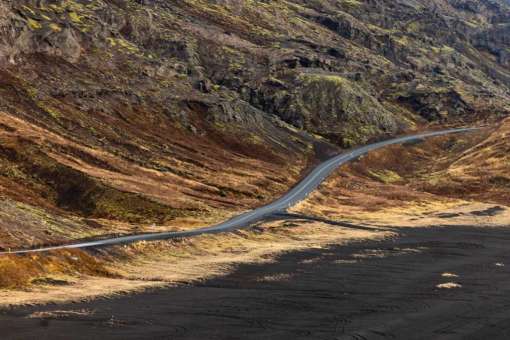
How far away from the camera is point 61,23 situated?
487ft

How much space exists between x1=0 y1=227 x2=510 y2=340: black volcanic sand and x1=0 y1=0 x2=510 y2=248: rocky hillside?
20.8 metres

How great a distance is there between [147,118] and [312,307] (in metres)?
95.3

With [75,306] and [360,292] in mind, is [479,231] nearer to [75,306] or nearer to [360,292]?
[360,292]

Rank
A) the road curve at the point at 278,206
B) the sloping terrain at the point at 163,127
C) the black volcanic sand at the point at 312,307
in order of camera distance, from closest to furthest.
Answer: the black volcanic sand at the point at 312,307, the road curve at the point at 278,206, the sloping terrain at the point at 163,127

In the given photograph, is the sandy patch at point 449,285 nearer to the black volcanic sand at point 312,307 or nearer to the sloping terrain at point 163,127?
the black volcanic sand at point 312,307

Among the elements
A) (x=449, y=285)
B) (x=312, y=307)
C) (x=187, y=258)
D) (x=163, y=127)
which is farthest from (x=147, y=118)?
(x=312, y=307)

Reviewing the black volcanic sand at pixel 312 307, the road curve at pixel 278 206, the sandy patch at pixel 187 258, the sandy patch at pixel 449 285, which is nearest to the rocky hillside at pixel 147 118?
the road curve at pixel 278 206

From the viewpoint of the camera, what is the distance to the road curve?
2442 inches

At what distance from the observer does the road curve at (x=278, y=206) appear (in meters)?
62.0

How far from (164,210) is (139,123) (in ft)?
158

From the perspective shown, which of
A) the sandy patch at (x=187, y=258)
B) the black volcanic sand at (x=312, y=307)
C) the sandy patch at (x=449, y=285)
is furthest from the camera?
the sandy patch at (x=449, y=285)

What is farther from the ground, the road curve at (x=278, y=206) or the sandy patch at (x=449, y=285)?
the sandy patch at (x=449, y=285)

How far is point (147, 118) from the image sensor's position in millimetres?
132250

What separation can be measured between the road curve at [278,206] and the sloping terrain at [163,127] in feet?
9.68
